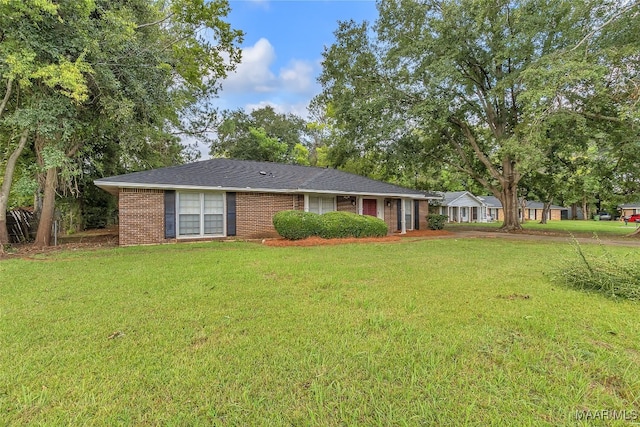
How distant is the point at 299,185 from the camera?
14117mm

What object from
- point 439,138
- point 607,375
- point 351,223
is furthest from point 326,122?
point 607,375

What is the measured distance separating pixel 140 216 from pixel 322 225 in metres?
→ 6.85

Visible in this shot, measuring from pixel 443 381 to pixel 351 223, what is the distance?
10356mm

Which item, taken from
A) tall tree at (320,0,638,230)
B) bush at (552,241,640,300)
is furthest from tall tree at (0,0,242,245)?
bush at (552,241,640,300)

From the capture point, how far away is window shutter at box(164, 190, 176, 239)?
37.9 ft

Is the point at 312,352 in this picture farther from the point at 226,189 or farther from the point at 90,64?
the point at 90,64

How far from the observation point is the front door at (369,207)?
53.0 feet

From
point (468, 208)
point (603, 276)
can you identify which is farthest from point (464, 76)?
point (468, 208)

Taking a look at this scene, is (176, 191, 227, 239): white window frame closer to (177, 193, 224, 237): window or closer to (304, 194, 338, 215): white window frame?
(177, 193, 224, 237): window

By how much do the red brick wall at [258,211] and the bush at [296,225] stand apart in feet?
5.27

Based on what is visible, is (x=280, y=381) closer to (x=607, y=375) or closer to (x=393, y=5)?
(x=607, y=375)

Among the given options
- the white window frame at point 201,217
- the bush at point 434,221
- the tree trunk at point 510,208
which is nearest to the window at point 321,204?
the white window frame at point 201,217

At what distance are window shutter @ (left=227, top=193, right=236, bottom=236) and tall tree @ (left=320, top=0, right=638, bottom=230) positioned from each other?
26.5 feet

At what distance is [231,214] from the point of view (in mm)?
12891
